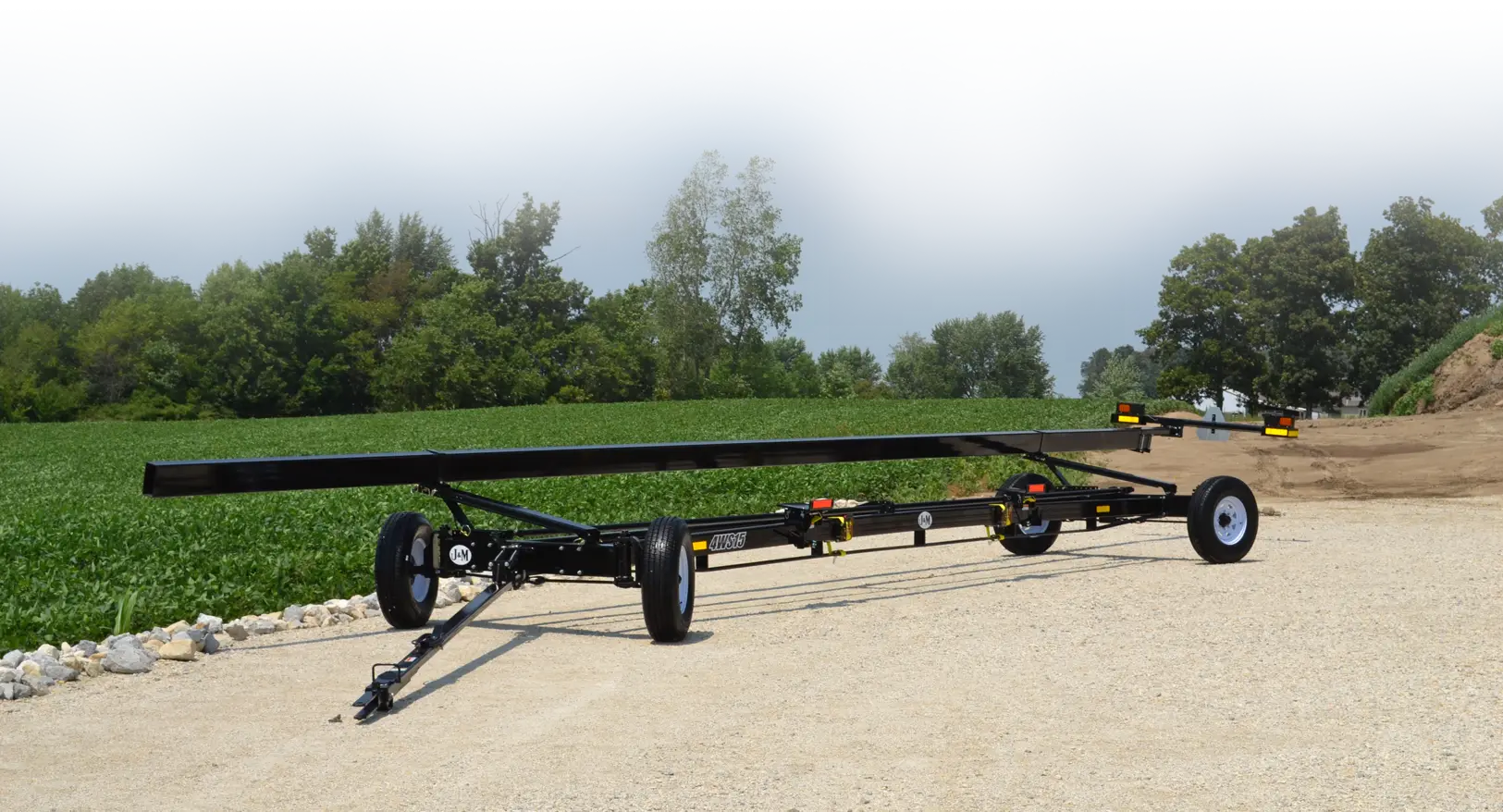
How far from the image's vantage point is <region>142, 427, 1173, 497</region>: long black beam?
325 inches

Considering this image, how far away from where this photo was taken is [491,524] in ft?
55.5

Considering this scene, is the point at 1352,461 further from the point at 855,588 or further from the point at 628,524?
the point at 628,524

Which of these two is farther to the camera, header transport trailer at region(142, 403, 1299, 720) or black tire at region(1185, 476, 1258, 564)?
black tire at region(1185, 476, 1258, 564)

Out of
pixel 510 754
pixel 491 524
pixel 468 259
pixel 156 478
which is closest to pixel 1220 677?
pixel 510 754

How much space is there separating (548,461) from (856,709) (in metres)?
3.41

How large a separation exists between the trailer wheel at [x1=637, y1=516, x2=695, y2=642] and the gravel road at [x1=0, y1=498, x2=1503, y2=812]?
18cm

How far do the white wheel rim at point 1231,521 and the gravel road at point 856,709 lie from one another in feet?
3.26

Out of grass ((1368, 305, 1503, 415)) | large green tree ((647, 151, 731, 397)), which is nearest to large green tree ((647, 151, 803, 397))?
large green tree ((647, 151, 731, 397))

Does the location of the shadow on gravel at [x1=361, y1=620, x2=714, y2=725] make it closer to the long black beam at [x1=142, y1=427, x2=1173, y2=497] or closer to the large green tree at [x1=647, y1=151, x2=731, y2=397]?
the long black beam at [x1=142, y1=427, x2=1173, y2=497]

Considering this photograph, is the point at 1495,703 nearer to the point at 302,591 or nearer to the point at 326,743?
the point at 326,743

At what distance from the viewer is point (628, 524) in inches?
406

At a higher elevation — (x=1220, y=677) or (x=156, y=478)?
(x=156, y=478)

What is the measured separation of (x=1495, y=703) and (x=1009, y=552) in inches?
253

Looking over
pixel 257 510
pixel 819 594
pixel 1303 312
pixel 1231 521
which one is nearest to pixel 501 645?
pixel 819 594
